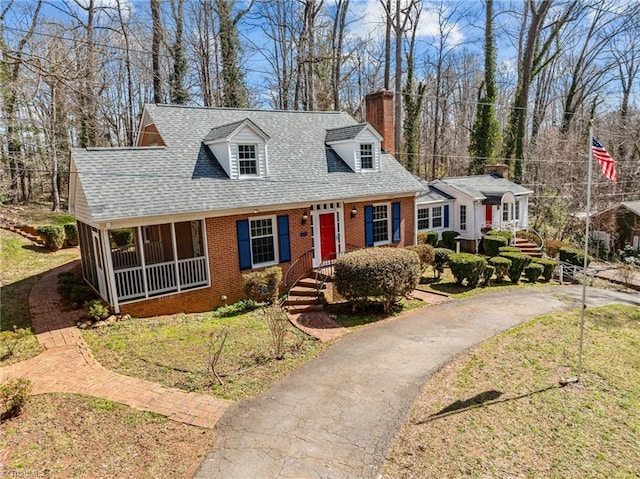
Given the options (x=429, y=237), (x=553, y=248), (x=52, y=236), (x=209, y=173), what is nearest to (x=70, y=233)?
(x=52, y=236)

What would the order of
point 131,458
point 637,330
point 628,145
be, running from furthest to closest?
1. point 628,145
2. point 637,330
3. point 131,458

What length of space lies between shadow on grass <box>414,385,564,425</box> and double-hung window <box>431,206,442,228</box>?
1580 centimetres

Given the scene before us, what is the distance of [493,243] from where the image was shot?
2070 cm

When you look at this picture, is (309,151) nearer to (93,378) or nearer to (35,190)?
(93,378)

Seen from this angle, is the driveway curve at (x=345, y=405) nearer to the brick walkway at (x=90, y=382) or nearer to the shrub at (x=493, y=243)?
the brick walkway at (x=90, y=382)

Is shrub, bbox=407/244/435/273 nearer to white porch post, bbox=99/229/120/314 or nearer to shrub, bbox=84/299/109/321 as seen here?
white porch post, bbox=99/229/120/314

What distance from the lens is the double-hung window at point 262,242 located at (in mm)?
13680

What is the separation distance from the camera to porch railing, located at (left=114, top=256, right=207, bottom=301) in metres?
11.6

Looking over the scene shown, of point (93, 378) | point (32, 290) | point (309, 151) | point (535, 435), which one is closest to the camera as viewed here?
point (535, 435)

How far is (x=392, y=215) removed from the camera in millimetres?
17219

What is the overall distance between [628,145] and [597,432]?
35747mm

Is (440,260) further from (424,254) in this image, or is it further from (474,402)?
(474,402)

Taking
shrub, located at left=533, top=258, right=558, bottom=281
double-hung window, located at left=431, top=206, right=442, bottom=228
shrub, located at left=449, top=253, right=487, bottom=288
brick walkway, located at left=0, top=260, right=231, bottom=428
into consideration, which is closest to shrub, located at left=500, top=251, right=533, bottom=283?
shrub, located at left=533, top=258, right=558, bottom=281

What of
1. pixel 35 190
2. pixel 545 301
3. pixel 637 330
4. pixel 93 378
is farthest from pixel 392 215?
pixel 35 190
